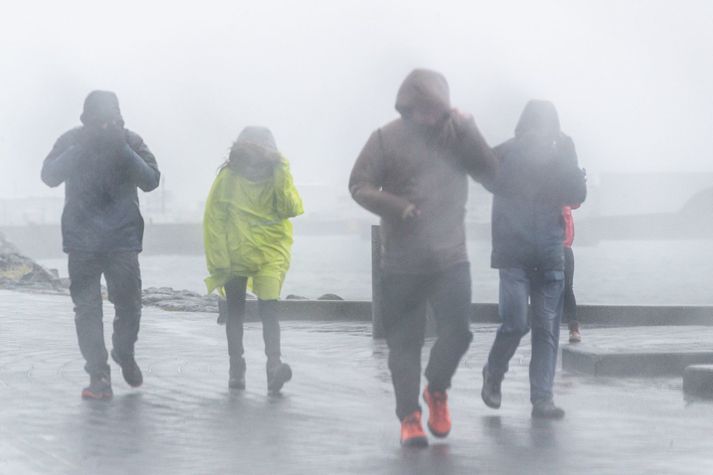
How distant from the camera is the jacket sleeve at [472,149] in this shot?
20.7 ft

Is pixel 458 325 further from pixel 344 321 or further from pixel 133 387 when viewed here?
pixel 344 321

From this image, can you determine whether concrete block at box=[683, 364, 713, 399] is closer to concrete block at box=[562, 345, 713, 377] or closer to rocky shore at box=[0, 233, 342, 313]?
concrete block at box=[562, 345, 713, 377]

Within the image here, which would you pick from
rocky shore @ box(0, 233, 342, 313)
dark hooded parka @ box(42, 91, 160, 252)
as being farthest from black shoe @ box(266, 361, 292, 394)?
rocky shore @ box(0, 233, 342, 313)

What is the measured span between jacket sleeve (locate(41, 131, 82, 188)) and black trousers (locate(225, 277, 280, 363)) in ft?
3.69

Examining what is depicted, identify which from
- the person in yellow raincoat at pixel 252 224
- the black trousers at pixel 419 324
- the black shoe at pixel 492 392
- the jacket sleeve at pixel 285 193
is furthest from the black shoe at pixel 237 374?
the black trousers at pixel 419 324

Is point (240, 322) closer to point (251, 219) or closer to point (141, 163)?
point (251, 219)

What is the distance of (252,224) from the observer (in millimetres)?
8422

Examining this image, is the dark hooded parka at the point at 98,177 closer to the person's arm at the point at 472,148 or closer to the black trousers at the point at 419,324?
the black trousers at the point at 419,324

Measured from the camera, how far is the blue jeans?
7371 millimetres

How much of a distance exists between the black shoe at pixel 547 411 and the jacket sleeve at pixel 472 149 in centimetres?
142

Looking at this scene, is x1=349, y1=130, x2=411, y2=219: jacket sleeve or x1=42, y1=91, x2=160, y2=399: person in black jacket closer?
x1=349, y1=130, x2=411, y2=219: jacket sleeve

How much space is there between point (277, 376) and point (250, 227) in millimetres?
875

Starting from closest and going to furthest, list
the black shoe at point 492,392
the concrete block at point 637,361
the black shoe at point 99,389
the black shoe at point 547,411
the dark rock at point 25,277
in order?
the black shoe at point 547,411, the black shoe at point 492,392, the black shoe at point 99,389, the concrete block at point 637,361, the dark rock at point 25,277

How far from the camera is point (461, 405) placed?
7.79m
